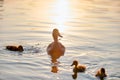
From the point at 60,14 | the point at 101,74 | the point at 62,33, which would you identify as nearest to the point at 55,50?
the point at 62,33

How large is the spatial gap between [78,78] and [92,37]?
5230 mm

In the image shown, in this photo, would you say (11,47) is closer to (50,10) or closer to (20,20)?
(20,20)

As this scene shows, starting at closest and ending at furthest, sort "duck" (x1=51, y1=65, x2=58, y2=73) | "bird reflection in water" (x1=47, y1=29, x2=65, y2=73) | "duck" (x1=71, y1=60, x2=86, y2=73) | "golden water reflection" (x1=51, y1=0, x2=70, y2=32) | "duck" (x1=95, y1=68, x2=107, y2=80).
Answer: "duck" (x1=95, y1=68, x2=107, y2=80) → "duck" (x1=71, y1=60, x2=86, y2=73) → "duck" (x1=51, y1=65, x2=58, y2=73) → "bird reflection in water" (x1=47, y1=29, x2=65, y2=73) → "golden water reflection" (x1=51, y1=0, x2=70, y2=32)

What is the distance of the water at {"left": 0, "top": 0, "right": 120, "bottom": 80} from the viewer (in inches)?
534

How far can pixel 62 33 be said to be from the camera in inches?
739

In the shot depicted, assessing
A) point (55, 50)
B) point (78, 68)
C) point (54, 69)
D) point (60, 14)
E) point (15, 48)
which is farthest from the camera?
point (60, 14)

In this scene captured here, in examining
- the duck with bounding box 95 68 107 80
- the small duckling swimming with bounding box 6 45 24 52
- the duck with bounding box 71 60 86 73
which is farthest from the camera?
the small duckling swimming with bounding box 6 45 24 52

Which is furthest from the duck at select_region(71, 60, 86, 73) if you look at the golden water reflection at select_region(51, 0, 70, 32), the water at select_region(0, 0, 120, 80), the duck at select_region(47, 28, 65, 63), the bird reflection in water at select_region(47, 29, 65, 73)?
the golden water reflection at select_region(51, 0, 70, 32)

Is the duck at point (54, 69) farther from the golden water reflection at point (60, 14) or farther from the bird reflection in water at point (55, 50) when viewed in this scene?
the golden water reflection at point (60, 14)

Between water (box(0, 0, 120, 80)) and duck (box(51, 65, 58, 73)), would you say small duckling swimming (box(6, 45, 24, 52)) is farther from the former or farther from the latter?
duck (box(51, 65, 58, 73))

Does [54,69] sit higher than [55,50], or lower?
lower

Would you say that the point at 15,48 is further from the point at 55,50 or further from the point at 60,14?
the point at 60,14

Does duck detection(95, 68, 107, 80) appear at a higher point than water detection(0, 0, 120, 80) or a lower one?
lower

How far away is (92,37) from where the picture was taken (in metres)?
17.8
